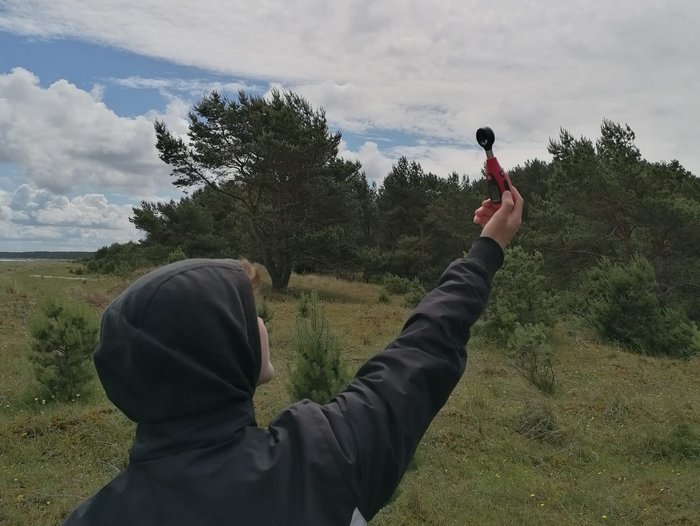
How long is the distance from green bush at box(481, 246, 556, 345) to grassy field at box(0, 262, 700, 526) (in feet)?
11.6

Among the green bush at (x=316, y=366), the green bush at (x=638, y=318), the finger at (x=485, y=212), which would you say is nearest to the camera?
the finger at (x=485, y=212)

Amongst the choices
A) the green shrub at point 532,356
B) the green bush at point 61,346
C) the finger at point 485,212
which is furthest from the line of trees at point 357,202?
the finger at point 485,212

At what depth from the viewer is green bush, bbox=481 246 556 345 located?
43.3ft

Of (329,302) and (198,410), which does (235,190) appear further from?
(198,410)

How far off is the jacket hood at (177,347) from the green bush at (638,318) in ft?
46.0

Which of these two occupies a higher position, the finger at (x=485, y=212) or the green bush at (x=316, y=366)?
the finger at (x=485, y=212)

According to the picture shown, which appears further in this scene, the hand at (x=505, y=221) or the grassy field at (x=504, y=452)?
the grassy field at (x=504, y=452)

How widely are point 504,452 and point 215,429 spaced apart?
17.9ft

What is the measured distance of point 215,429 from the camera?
1.03m

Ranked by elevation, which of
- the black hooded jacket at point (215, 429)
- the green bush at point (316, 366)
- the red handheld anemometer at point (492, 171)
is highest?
the red handheld anemometer at point (492, 171)

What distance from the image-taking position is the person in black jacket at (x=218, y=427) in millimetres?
984

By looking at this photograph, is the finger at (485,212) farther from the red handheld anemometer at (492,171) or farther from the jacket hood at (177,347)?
the jacket hood at (177,347)

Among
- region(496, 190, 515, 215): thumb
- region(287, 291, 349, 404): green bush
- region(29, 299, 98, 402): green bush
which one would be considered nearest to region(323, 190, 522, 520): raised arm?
region(496, 190, 515, 215): thumb

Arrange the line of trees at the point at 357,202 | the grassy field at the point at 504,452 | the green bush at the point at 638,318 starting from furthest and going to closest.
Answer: the line of trees at the point at 357,202 < the green bush at the point at 638,318 < the grassy field at the point at 504,452
